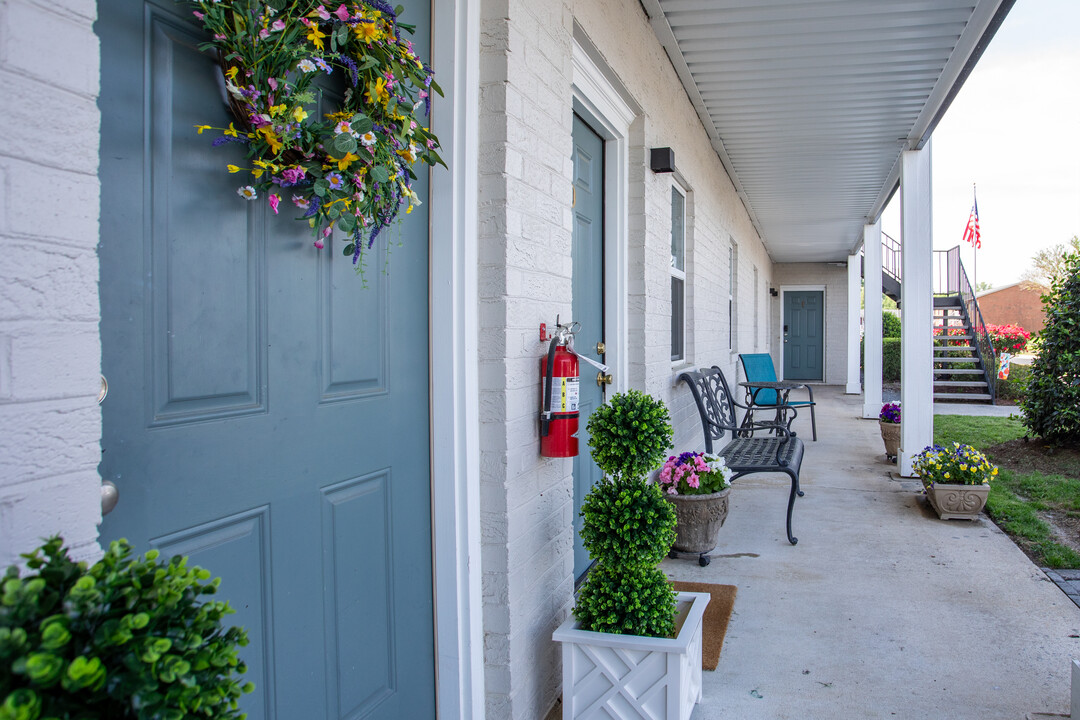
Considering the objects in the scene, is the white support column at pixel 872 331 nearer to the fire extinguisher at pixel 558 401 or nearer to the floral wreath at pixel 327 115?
the fire extinguisher at pixel 558 401

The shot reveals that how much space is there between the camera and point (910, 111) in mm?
5348

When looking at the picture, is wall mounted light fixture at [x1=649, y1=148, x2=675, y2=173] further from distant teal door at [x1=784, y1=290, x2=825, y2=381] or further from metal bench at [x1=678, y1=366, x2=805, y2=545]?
distant teal door at [x1=784, y1=290, x2=825, y2=381]

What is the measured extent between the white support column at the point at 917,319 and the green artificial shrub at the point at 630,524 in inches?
169

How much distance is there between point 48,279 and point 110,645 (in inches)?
17.9

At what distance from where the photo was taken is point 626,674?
199 centimetres

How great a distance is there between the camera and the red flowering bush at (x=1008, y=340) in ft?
41.8

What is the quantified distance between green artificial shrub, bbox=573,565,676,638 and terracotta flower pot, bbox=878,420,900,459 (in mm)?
5051

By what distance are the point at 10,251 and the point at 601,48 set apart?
8.28 feet

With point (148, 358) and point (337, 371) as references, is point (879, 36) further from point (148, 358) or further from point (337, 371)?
point (148, 358)

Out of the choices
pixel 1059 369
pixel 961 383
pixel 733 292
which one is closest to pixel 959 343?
pixel 961 383

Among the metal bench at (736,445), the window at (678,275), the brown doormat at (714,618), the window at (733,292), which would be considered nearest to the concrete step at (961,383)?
the window at (733,292)

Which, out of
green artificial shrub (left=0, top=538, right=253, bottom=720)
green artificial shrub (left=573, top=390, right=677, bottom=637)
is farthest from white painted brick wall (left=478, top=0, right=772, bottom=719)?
green artificial shrub (left=0, top=538, right=253, bottom=720)

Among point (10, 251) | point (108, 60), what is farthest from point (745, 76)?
point (10, 251)

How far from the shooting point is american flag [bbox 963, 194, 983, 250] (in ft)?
48.1
